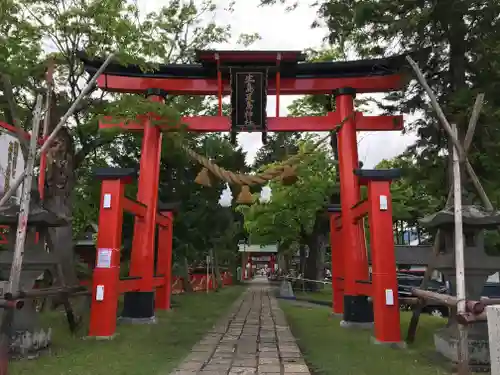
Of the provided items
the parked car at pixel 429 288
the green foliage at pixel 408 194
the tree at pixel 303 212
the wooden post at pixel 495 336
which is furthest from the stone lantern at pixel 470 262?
the tree at pixel 303 212

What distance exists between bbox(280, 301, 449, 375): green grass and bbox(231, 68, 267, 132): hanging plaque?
201 inches

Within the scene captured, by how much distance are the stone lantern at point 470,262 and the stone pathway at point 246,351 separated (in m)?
2.42

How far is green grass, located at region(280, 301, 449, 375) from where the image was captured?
6.39 metres

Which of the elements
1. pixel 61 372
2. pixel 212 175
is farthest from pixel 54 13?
pixel 61 372

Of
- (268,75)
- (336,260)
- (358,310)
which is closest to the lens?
(358,310)

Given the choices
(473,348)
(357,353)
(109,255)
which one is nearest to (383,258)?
(357,353)

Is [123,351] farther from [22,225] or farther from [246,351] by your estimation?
[22,225]

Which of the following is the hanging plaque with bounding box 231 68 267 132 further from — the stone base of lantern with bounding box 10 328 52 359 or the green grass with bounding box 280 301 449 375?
the stone base of lantern with bounding box 10 328 52 359

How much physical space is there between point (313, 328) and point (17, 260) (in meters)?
6.87

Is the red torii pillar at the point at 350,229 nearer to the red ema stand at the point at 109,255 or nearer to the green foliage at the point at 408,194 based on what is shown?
the green foliage at the point at 408,194

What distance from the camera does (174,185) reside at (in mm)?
17922

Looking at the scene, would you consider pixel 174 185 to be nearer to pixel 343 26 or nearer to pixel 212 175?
pixel 212 175

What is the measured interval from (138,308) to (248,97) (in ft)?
19.1

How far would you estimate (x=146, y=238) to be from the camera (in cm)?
1097
